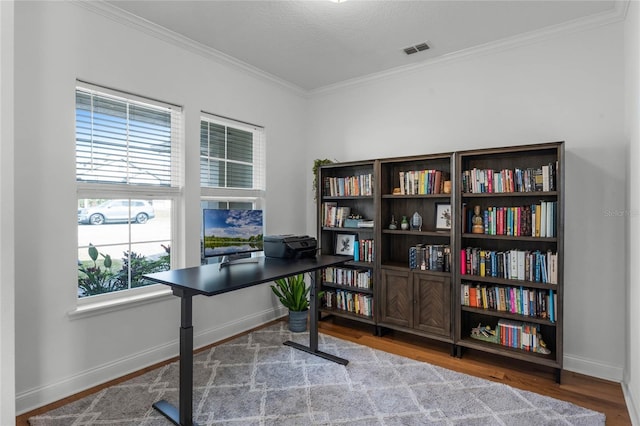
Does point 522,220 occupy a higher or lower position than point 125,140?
lower

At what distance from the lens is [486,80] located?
3.21 m

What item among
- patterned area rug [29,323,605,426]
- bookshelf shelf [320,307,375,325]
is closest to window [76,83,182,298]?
patterned area rug [29,323,605,426]

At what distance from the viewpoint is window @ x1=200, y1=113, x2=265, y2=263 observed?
3387 millimetres

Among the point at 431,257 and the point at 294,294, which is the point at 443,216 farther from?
the point at 294,294

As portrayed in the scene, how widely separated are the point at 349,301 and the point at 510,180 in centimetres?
192

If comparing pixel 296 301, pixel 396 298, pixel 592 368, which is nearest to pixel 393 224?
pixel 396 298

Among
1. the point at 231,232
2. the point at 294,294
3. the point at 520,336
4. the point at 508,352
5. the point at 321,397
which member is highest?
the point at 231,232

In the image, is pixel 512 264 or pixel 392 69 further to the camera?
pixel 392 69

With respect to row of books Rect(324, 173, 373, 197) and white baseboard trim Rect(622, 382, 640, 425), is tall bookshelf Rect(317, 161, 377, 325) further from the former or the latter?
white baseboard trim Rect(622, 382, 640, 425)

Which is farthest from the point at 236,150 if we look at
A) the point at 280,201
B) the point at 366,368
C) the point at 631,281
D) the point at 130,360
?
the point at 631,281

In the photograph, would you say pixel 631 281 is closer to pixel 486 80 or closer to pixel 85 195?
pixel 486 80

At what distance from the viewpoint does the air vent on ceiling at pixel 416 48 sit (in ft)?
10.4

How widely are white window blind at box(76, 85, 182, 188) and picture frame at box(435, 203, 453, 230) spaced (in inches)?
94.6

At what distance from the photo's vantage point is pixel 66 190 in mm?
2406
